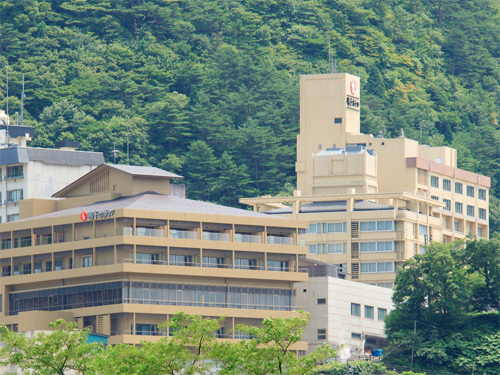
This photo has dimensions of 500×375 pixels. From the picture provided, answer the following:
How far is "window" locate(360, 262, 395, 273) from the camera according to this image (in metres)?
172

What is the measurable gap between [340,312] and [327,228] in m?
24.3

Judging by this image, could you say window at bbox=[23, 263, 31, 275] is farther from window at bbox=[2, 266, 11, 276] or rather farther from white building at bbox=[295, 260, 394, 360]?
white building at bbox=[295, 260, 394, 360]

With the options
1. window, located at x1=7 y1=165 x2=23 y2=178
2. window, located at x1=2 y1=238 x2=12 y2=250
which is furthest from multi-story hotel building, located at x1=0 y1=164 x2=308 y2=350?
window, located at x1=7 y1=165 x2=23 y2=178

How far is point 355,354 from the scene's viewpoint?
149125 mm

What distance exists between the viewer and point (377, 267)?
566ft

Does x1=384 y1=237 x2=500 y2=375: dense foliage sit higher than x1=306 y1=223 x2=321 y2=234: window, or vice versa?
x1=306 y1=223 x2=321 y2=234: window

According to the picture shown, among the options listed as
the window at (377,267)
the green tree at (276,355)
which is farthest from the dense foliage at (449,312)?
the green tree at (276,355)

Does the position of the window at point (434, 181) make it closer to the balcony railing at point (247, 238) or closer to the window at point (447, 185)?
the window at point (447, 185)

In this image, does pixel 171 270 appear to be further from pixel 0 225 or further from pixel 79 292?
pixel 0 225

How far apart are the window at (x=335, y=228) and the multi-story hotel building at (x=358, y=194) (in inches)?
4.6

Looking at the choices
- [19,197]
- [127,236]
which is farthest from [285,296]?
[19,197]

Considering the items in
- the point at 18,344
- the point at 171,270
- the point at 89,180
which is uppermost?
the point at 89,180

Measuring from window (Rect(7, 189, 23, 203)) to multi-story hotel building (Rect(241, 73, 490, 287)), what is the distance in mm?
26837

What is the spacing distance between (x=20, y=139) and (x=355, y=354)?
6189 centimetres
